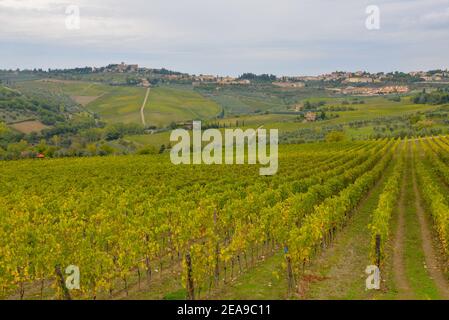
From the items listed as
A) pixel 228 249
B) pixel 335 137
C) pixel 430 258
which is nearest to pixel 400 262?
pixel 430 258

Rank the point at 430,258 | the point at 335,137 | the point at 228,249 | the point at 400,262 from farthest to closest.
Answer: the point at 335,137 → the point at 430,258 → the point at 400,262 → the point at 228,249

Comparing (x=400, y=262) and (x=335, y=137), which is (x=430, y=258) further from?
(x=335, y=137)

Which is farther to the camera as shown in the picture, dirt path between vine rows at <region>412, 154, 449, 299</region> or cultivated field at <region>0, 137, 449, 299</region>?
dirt path between vine rows at <region>412, 154, 449, 299</region>

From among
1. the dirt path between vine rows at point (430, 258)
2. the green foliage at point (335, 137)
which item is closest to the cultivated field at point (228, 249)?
the dirt path between vine rows at point (430, 258)

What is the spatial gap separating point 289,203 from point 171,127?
12917 centimetres

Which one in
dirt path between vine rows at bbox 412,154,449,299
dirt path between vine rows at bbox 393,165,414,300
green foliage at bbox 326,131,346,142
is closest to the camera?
dirt path between vine rows at bbox 393,165,414,300

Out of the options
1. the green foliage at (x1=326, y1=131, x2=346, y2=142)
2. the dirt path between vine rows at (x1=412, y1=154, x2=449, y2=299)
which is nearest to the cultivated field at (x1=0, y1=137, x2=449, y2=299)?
the dirt path between vine rows at (x1=412, y1=154, x2=449, y2=299)

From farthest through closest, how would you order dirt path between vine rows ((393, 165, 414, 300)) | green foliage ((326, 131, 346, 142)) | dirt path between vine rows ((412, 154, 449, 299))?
green foliage ((326, 131, 346, 142)) < dirt path between vine rows ((412, 154, 449, 299)) < dirt path between vine rows ((393, 165, 414, 300))

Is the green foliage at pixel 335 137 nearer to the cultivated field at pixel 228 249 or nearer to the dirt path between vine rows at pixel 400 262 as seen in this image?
the cultivated field at pixel 228 249

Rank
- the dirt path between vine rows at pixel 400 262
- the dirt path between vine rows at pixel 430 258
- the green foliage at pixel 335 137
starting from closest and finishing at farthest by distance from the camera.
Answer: the dirt path between vine rows at pixel 400 262 < the dirt path between vine rows at pixel 430 258 < the green foliage at pixel 335 137

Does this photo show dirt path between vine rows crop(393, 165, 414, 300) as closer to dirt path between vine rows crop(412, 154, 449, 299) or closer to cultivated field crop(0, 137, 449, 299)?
cultivated field crop(0, 137, 449, 299)

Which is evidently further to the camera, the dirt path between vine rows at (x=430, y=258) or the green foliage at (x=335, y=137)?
the green foliage at (x=335, y=137)

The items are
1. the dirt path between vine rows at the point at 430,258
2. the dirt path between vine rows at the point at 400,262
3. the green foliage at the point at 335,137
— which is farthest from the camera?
the green foliage at the point at 335,137

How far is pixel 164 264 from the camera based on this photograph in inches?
768
